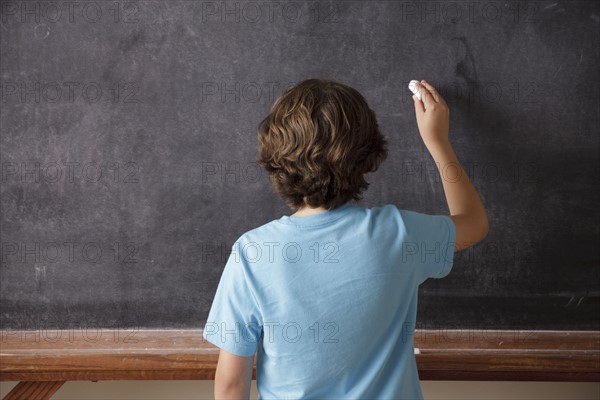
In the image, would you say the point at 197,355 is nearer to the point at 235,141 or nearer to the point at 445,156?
the point at 235,141

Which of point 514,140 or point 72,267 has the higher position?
point 514,140

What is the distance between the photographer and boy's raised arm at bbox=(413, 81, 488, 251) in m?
1.14

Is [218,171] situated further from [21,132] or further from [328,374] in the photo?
[328,374]

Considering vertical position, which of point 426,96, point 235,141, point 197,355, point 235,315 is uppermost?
point 426,96

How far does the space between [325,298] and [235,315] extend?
144 millimetres

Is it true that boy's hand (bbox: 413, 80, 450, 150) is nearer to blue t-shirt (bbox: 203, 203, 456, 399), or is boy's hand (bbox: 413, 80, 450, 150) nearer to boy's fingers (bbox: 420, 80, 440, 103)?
boy's fingers (bbox: 420, 80, 440, 103)

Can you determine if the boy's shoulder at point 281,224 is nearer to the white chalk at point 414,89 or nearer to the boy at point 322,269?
the boy at point 322,269

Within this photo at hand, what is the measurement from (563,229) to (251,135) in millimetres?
716

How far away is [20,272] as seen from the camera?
1.29m

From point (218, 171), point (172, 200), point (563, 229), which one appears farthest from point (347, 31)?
point (563, 229)

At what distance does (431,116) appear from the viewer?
3.93 feet

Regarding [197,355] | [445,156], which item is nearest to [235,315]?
[197,355]

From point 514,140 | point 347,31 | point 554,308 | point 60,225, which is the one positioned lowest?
point 554,308

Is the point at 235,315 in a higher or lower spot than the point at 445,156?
lower
